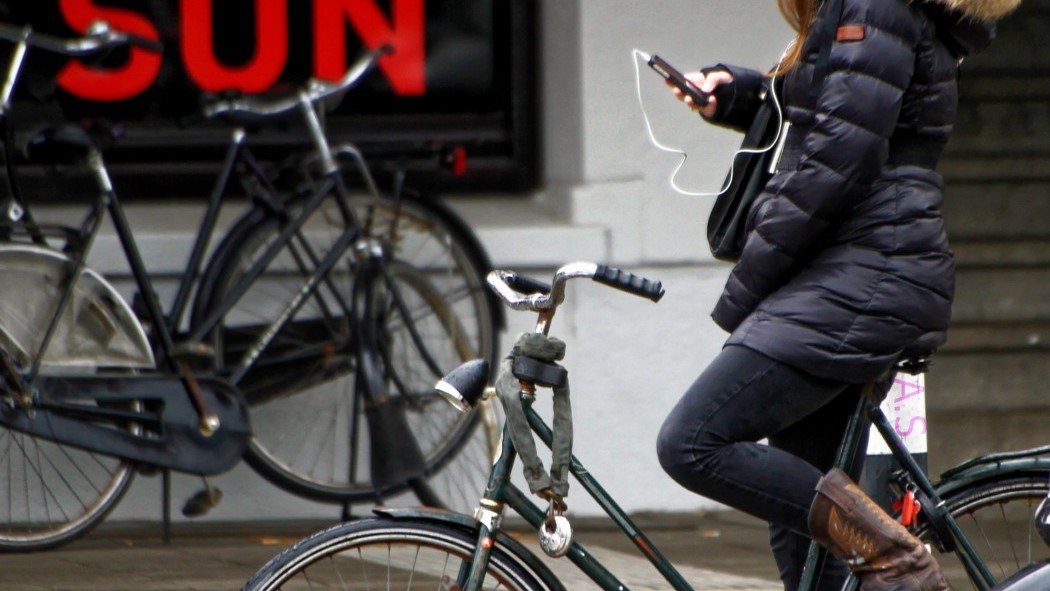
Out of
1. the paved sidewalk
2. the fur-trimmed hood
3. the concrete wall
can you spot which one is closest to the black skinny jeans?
the fur-trimmed hood

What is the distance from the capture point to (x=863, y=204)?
3.38 meters

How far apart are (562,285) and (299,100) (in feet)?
9.79

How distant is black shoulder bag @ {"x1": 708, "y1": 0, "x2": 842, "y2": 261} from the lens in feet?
11.8

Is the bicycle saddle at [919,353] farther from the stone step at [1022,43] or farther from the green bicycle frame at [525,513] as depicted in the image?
the stone step at [1022,43]

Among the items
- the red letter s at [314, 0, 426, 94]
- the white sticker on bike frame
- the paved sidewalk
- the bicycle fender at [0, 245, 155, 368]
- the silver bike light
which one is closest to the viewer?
the silver bike light

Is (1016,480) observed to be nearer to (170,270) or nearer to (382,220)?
(382,220)

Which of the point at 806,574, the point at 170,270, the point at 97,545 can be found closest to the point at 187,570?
the point at 97,545

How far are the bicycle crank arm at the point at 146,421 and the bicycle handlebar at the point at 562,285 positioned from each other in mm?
2550

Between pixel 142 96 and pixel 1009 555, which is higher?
pixel 142 96

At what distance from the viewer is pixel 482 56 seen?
678 centimetres

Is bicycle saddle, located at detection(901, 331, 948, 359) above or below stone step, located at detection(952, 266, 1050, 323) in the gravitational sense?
below

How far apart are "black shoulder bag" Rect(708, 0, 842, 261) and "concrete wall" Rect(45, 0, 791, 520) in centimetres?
278

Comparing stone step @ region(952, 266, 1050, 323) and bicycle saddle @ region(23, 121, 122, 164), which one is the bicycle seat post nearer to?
bicycle saddle @ region(23, 121, 122, 164)

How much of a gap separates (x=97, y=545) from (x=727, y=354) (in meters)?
3.16
